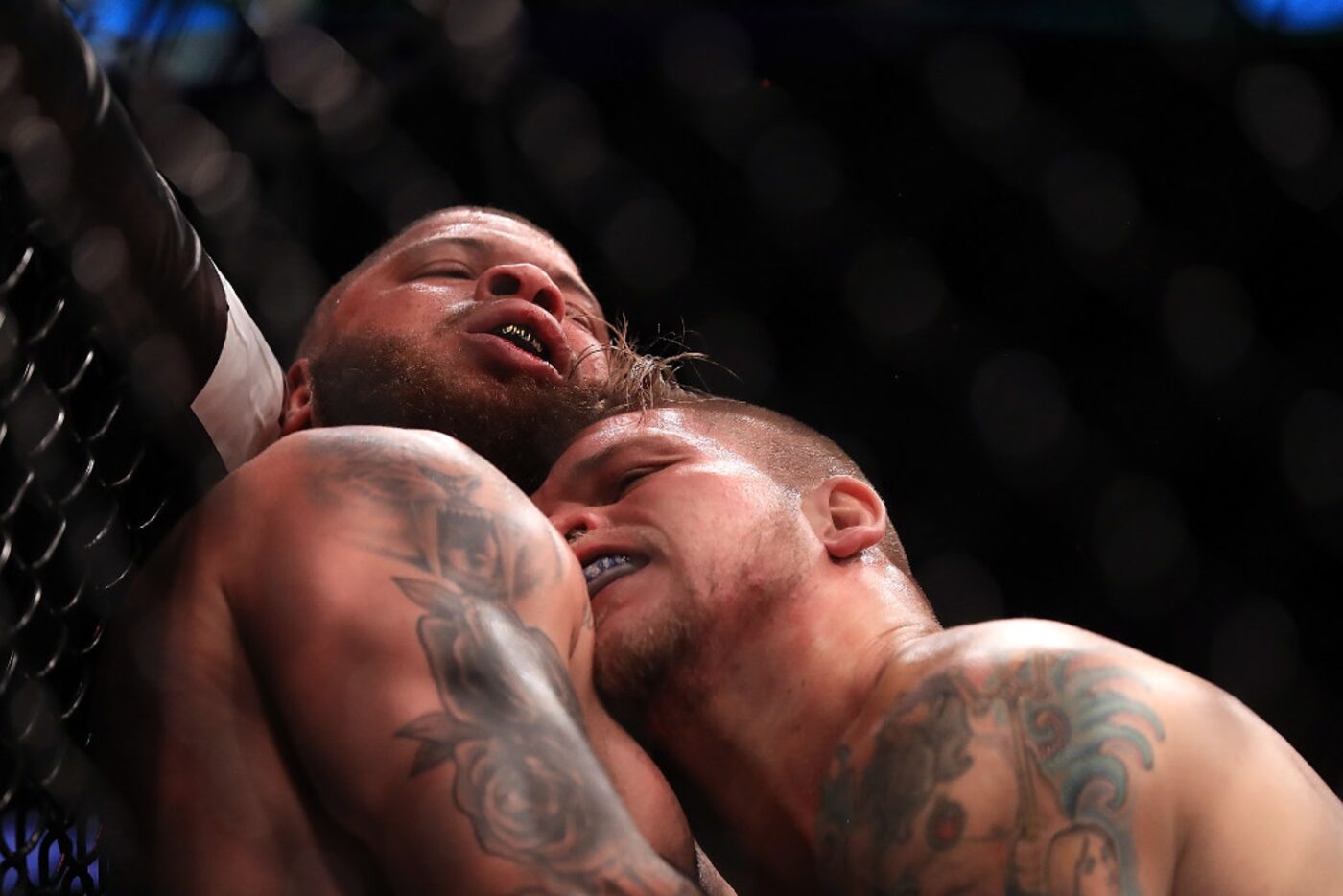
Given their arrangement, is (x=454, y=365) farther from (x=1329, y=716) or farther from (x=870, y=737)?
(x=1329, y=716)

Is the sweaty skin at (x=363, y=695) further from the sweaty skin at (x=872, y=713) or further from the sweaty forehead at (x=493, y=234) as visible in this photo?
the sweaty forehead at (x=493, y=234)

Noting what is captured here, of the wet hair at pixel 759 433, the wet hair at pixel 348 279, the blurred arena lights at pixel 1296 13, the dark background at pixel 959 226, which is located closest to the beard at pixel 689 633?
the wet hair at pixel 759 433

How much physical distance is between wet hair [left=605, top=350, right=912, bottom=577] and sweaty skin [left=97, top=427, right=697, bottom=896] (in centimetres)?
37

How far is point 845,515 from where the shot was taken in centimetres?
148

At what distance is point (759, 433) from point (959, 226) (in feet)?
3.37

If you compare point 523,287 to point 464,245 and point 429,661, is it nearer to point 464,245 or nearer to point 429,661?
point 464,245

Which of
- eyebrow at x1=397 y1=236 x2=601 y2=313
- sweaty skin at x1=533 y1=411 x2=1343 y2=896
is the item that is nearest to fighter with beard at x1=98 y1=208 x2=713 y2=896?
sweaty skin at x1=533 y1=411 x2=1343 y2=896

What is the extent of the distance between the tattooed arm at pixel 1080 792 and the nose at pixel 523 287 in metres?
0.93

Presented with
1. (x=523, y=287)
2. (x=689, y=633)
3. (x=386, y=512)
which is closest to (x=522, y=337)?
(x=523, y=287)

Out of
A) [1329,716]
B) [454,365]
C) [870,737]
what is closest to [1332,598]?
[1329,716]

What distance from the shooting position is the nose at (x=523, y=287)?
1.88m

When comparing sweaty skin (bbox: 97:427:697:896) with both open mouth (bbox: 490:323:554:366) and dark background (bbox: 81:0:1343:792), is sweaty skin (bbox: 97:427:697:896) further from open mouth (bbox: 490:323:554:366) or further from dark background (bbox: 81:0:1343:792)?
dark background (bbox: 81:0:1343:792)

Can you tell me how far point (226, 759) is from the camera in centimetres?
109

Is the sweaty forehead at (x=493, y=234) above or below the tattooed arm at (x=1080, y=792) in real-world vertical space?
below
